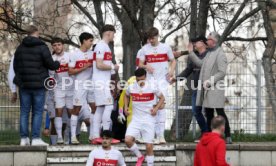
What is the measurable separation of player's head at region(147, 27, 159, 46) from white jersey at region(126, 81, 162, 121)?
122cm

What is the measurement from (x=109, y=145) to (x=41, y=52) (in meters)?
2.42

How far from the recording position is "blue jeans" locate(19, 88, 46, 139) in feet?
54.0

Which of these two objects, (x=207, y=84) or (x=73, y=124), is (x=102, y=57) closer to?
(x=73, y=124)

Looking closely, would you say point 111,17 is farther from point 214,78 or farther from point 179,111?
point 214,78

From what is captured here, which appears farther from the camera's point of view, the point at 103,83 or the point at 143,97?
the point at 103,83

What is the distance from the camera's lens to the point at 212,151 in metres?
12.0

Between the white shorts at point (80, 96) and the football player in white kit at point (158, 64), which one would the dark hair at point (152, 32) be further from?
the white shorts at point (80, 96)

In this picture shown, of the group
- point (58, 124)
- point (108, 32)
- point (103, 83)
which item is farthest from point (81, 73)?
point (58, 124)

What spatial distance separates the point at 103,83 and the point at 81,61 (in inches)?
25.9

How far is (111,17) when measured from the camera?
27688 mm

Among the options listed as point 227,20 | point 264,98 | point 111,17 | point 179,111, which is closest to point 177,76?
point 179,111

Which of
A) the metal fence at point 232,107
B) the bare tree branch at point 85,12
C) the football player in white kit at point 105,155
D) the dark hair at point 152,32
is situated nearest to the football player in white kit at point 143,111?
the football player in white kit at point 105,155

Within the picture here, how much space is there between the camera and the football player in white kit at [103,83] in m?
16.5

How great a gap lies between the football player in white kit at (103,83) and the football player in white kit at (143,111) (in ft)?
2.52
